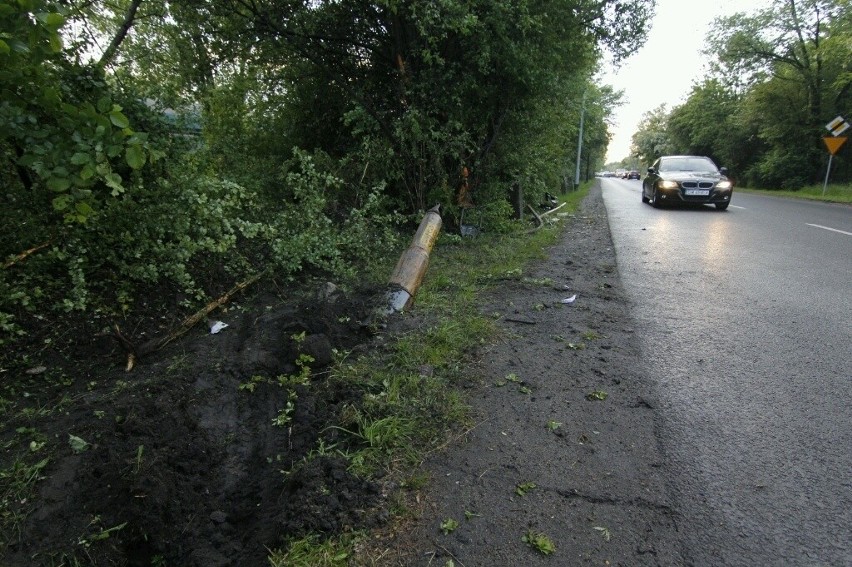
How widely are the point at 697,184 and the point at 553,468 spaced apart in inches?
544

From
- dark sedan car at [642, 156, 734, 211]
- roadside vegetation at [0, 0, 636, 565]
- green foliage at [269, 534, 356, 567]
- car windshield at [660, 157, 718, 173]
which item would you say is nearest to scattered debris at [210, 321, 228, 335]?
roadside vegetation at [0, 0, 636, 565]

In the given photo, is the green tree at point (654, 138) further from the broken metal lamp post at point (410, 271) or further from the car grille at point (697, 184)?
the broken metal lamp post at point (410, 271)

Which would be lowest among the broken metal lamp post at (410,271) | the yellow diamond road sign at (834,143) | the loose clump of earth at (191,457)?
the loose clump of earth at (191,457)

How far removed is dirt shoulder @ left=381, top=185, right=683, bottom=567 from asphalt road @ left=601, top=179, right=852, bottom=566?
0.14 metres

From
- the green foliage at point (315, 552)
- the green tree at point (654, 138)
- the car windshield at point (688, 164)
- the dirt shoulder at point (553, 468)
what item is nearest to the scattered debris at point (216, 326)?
the dirt shoulder at point (553, 468)

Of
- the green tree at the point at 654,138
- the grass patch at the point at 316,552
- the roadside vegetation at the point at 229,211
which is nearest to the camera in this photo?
the grass patch at the point at 316,552

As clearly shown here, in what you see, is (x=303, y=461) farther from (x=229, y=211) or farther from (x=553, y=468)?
Answer: (x=229, y=211)

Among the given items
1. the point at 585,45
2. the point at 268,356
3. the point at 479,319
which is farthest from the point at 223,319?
the point at 585,45

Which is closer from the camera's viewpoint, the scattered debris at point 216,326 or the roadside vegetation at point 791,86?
the scattered debris at point 216,326

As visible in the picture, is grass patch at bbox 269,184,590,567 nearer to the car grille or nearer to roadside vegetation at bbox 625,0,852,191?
the car grille

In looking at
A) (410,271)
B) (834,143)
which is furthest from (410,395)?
(834,143)

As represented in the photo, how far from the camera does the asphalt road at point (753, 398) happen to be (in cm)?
196

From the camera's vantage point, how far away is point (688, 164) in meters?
14.6

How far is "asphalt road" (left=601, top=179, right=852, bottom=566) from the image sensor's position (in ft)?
6.41
